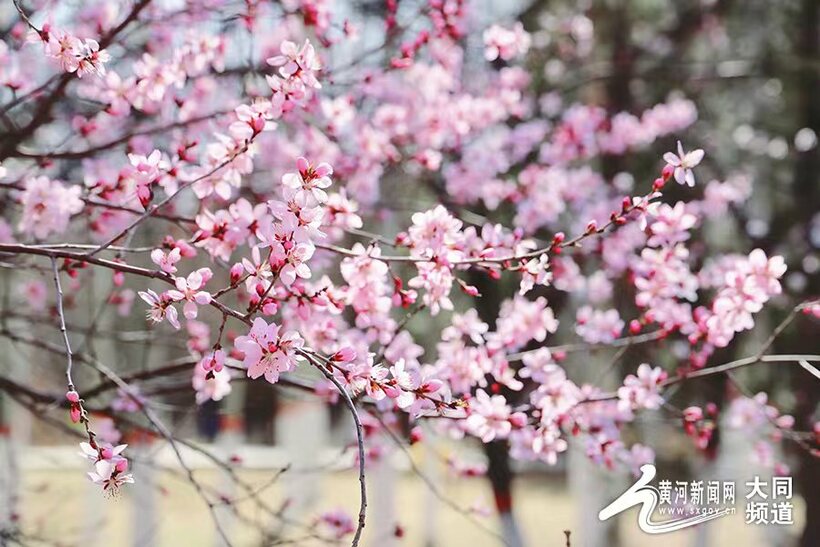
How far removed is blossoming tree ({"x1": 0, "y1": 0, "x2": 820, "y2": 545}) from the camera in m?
1.51

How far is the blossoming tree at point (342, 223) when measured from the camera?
1508 millimetres

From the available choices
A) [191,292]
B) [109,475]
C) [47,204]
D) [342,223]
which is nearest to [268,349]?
[191,292]

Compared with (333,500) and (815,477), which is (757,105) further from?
(333,500)

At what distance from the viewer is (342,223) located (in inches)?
83.0

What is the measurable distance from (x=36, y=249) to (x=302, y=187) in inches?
17.6

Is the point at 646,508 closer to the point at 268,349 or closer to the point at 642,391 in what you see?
the point at 642,391

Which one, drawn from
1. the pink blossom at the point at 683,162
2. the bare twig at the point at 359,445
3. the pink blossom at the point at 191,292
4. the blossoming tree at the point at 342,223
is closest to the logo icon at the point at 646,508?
the blossoming tree at the point at 342,223

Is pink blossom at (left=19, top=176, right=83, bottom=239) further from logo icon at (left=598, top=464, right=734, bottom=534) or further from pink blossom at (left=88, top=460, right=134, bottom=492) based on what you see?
logo icon at (left=598, top=464, right=734, bottom=534)

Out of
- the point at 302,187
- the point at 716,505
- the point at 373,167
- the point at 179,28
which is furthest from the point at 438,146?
the point at 302,187

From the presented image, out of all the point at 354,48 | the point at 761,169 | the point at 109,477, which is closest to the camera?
the point at 109,477

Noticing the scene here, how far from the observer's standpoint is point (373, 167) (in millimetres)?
3174

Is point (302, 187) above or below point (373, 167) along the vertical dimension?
below

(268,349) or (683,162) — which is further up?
(683,162)

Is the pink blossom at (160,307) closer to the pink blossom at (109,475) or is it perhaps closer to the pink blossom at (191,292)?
the pink blossom at (191,292)
